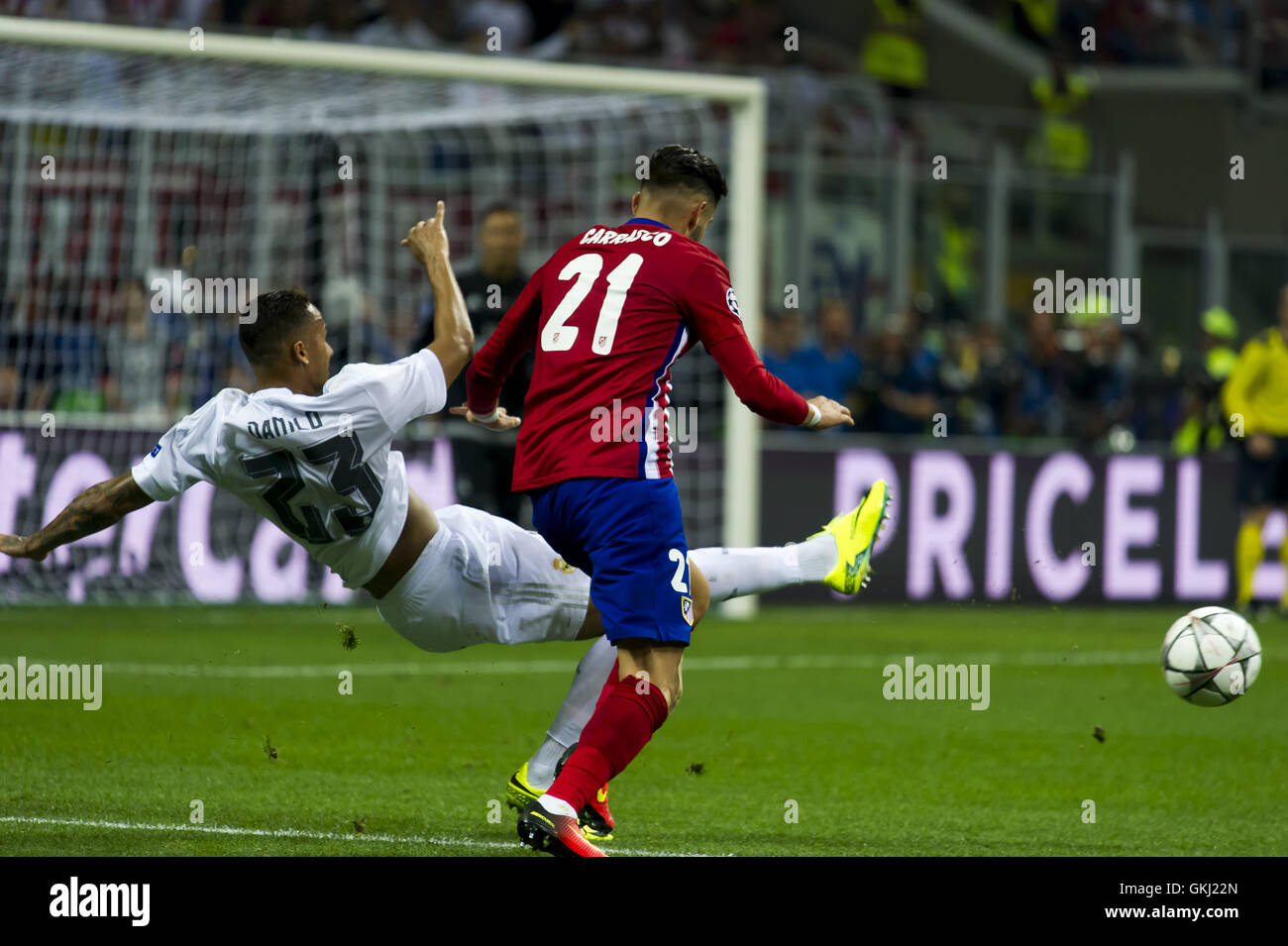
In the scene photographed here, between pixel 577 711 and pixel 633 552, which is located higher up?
pixel 633 552

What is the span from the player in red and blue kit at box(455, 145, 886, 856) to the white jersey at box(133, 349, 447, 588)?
0.42 meters

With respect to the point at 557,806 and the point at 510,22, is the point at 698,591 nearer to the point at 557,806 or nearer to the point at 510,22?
the point at 557,806

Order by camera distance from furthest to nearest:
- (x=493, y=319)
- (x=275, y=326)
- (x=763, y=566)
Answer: (x=493, y=319)
(x=763, y=566)
(x=275, y=326)

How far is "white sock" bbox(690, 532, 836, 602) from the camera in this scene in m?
5.92

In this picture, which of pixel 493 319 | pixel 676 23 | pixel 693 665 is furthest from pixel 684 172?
pixel 676 23

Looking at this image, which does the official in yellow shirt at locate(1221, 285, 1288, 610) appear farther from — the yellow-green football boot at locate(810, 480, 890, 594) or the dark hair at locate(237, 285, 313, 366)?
the dark hair at locate(237, 285, 313, 366)

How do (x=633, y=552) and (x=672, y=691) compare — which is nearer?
(x=633, y=552)

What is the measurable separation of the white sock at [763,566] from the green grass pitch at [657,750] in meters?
0.73

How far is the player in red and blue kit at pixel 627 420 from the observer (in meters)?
5.15

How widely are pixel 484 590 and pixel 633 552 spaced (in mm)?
802

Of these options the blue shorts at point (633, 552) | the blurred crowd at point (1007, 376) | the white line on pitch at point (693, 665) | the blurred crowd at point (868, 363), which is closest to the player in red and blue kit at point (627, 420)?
the blue shorts at point (633, 552)

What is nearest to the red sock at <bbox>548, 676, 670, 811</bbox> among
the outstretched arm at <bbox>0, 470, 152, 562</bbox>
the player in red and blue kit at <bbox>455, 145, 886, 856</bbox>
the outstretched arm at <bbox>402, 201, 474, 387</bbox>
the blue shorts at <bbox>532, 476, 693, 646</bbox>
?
the player in red and blue kit at <bbox>455, 145, 886, 856</bbox>

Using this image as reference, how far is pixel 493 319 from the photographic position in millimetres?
10383
